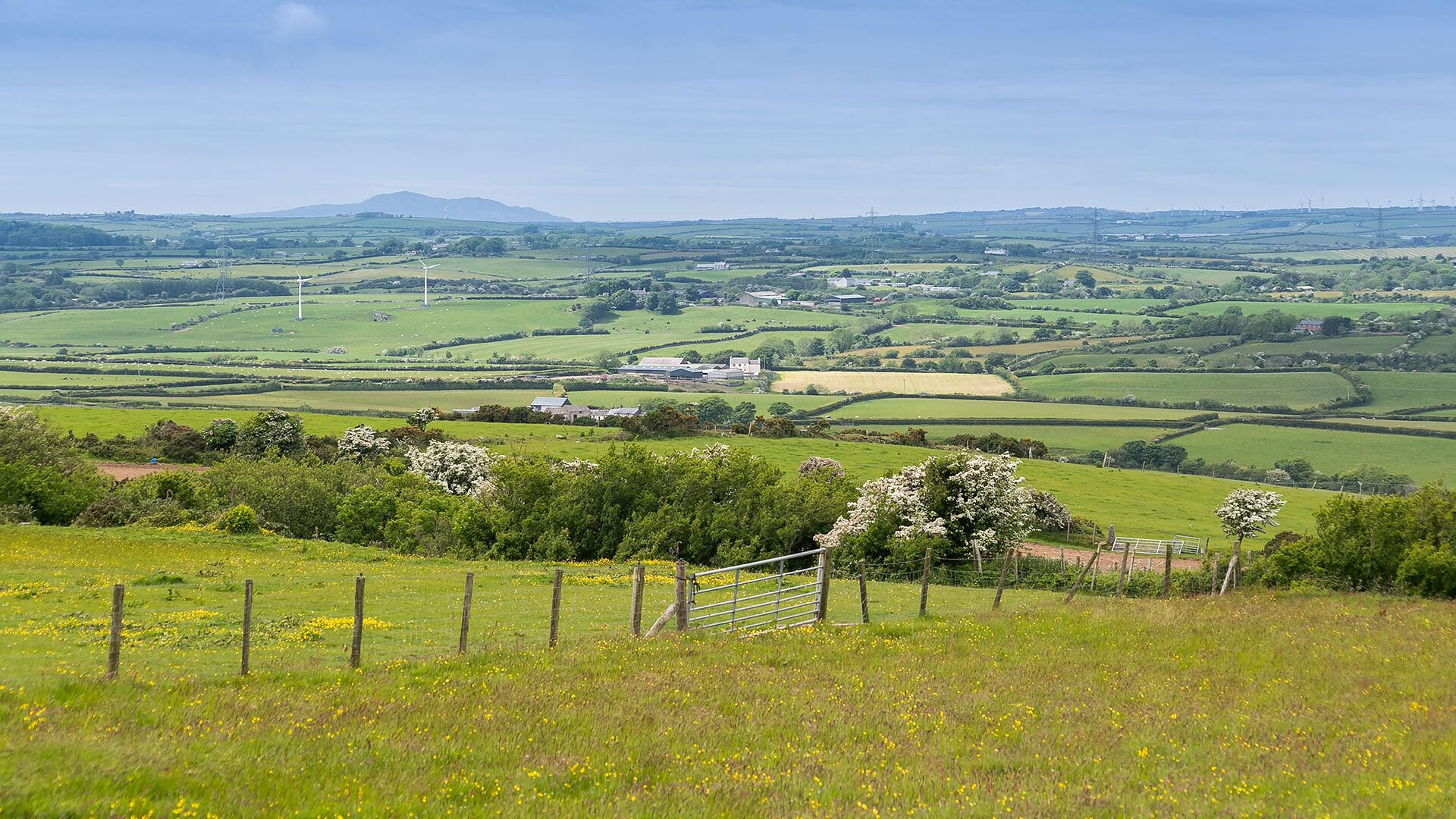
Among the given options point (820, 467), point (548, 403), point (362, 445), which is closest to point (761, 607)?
point (820, 467)

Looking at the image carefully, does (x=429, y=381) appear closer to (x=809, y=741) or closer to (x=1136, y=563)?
(x=1136, y=563)

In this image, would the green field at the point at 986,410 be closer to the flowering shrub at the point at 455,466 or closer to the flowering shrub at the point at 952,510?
the flowering shrub at the point at 455,466

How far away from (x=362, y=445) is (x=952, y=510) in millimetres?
42101

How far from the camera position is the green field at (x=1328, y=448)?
295 feet

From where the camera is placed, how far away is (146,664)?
16.0m

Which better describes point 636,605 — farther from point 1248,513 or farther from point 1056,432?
point 1056,432

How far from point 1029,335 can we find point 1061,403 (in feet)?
238

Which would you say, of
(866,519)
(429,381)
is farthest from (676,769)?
(429,381)

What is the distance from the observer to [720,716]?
13.8m

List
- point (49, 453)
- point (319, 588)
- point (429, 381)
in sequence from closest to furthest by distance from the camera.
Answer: point (319, 588) < point (49, 453) < point (429, 381)

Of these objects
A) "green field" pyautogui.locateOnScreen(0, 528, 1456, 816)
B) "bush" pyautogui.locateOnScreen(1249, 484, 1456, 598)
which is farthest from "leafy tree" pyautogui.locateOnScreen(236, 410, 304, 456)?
"bush" pyautogui.locateOnScreen(1249, 484, 1456, 598)

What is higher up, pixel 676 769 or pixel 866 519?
pixel 676 769

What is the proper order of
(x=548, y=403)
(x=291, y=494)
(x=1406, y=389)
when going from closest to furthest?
(x=291, y=494) → (x=548, y=403) → (x=1406, y=389)

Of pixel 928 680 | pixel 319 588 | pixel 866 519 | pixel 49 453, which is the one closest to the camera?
pixel 928 680
